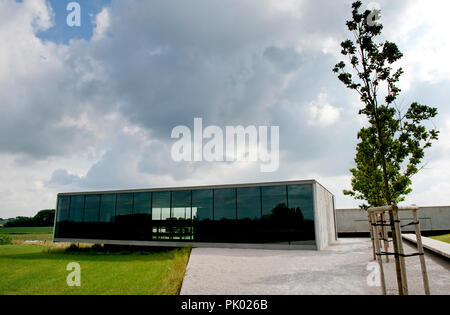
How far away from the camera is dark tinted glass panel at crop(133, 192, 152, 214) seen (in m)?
21.8

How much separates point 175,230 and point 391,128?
1537 centimetres

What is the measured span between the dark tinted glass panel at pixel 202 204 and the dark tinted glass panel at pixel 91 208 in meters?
8.32

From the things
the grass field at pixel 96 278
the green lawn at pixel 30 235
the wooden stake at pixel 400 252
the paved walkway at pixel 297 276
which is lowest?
the green lawn at pixel 30 235

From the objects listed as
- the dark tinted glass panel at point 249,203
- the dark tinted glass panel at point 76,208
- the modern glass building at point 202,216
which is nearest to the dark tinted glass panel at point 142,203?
the modern glass building at point 202,216

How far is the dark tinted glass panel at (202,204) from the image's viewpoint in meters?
20.2

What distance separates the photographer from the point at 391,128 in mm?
10602

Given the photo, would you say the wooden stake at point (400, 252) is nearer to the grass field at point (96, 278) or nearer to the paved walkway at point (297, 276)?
the paved walkway at point (297, 276)

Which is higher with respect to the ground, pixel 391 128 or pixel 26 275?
pixel 391 128

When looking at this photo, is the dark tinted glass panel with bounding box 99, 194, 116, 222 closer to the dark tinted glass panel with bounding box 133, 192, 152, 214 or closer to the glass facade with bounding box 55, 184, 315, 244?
the glass facade with bounding box 55, 184, 315, 244

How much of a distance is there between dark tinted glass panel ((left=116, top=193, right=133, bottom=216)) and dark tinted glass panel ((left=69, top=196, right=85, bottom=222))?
347 centimetres

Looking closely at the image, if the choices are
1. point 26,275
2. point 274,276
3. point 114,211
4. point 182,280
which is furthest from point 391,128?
point 114,211

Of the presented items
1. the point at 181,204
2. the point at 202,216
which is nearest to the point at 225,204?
the point at 202,216
